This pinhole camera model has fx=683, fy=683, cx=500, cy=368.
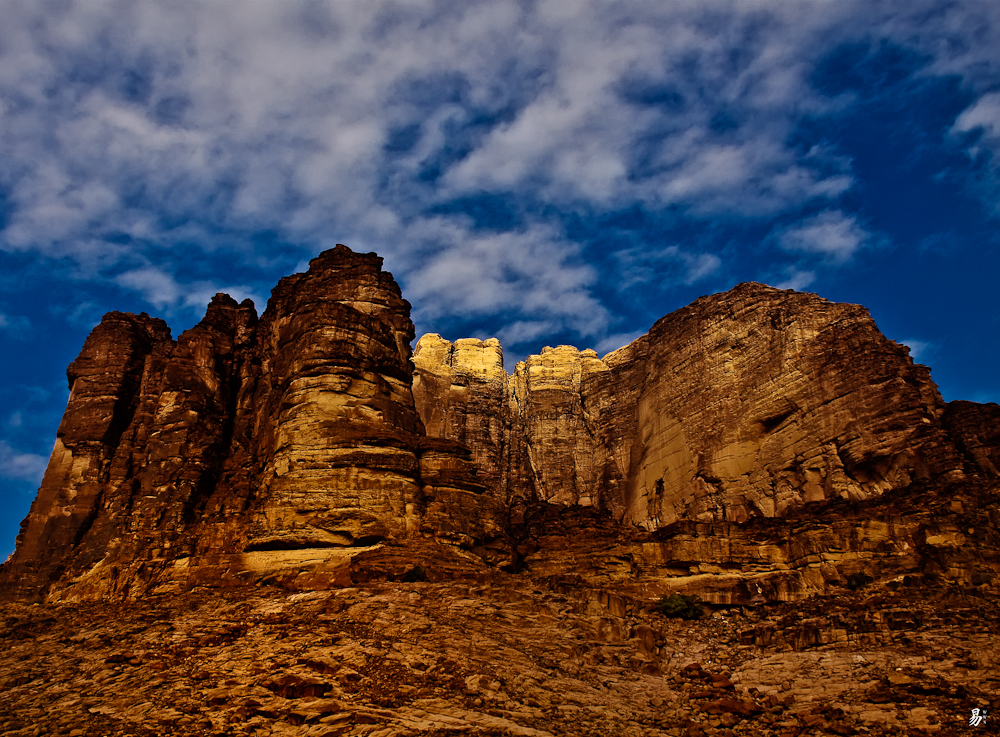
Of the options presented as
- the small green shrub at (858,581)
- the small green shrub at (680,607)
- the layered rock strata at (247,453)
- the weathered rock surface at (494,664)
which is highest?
the layered rock strata at (247,453)

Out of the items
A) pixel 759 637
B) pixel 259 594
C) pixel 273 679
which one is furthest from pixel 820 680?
pixel 259 594

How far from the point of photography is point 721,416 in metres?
54.1

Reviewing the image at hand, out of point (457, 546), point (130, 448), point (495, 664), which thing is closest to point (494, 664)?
point (495, 664)

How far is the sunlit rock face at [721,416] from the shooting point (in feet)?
136

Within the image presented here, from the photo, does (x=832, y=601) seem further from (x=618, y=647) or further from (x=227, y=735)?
(x=227, y=735)

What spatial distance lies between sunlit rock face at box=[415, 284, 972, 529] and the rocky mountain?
0.77ft

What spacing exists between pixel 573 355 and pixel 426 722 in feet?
253

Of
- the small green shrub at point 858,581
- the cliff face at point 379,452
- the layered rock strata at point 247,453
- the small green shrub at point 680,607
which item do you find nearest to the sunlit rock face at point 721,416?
the cliff face at point 379,452

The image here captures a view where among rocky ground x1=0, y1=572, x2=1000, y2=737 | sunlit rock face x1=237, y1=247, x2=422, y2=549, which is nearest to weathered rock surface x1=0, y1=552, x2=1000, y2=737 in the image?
rocky ground x1=0, y1=572, x2=1000, y2=737

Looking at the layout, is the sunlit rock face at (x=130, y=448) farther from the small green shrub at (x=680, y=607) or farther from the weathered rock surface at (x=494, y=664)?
the small green shrub at (x=680, y=607)

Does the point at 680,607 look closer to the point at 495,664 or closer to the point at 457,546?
the point at 457,546

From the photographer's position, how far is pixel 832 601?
2652 cm

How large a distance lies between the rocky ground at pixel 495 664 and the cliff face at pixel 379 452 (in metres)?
3.20

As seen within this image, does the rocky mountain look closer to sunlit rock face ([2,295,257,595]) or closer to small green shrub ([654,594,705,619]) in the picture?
sunlit rock face ([2,295,257,595])
